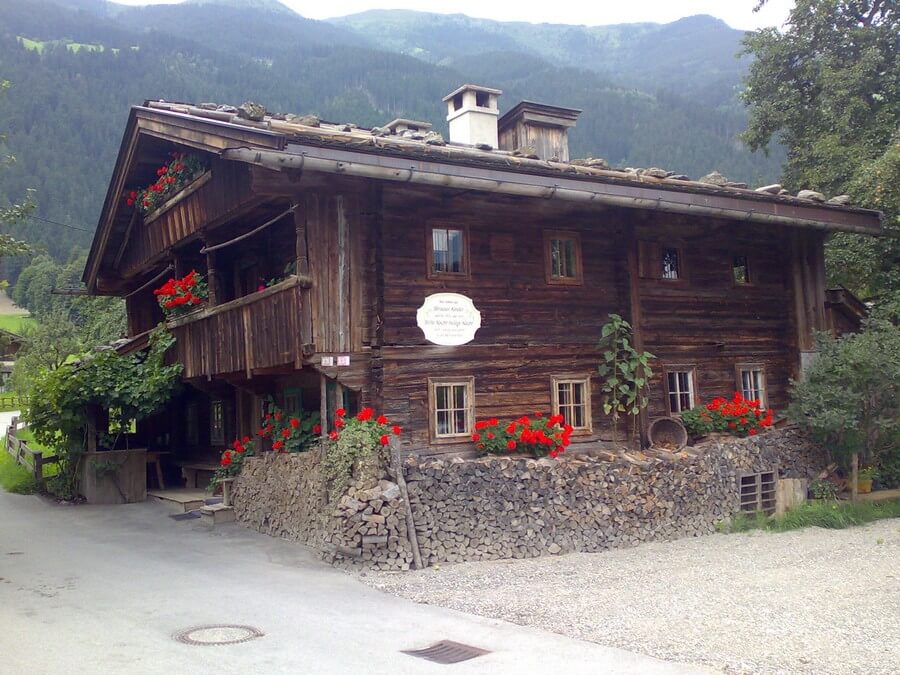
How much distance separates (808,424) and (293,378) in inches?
397

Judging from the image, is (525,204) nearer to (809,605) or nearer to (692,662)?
(809,605)

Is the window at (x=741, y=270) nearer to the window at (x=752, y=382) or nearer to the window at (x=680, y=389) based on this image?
the window at (x=752, y=382)

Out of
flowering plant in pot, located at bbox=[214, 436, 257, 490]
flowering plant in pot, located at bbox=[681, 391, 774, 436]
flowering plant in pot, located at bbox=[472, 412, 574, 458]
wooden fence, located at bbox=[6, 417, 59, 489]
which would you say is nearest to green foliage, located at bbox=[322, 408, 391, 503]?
flowering plant in pot, located at bbox=[472, 412, 574, 458]

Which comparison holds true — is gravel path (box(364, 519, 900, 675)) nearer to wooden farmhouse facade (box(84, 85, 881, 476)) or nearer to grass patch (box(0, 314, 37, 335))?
wooden farmhouse facade (box(84, 85, 881, 476))

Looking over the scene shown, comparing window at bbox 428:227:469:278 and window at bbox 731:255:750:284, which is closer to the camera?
window at bbox 428:227:469:278

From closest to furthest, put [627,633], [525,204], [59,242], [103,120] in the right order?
[627,633]
[525,204]
[59,242]
[103,120]

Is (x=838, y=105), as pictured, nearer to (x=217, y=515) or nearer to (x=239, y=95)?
(x=217, y=515)

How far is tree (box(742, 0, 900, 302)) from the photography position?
21156 millimetres

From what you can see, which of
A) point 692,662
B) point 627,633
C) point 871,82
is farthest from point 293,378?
point 871,82

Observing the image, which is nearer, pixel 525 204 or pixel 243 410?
pixel 525 204

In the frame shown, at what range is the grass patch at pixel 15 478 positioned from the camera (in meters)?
20.7

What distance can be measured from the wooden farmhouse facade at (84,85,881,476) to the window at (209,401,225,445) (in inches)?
2.6

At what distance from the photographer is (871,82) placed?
22.4 m

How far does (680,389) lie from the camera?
17406mm
